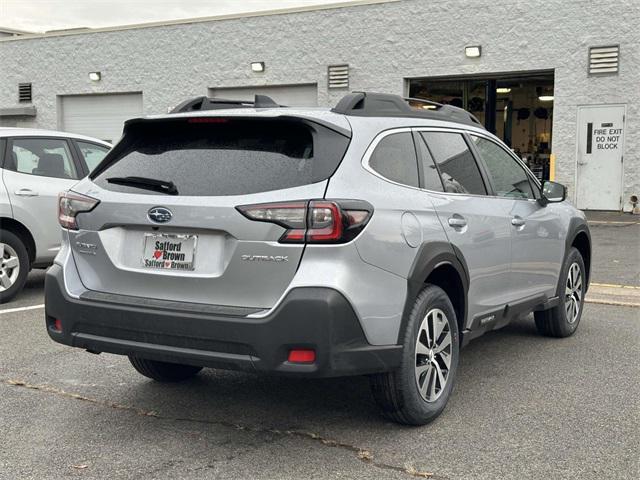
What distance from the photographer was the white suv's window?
25.7 ft

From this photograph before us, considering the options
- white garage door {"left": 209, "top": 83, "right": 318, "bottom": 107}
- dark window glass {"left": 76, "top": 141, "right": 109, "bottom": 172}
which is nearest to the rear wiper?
dark window glass {"left": 76, "top": 141, "right": 109, "bottom": 172}

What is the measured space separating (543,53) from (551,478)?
642 inches

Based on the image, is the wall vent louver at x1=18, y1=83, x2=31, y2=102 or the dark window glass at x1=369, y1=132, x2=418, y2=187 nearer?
the dark window glass at x1=369, y1=132, x2=418, y2=187

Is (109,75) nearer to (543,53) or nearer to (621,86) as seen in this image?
(543,53)

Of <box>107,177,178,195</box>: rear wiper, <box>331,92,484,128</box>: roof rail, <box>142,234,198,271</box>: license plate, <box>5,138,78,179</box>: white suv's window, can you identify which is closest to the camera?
<box>142,234,198,271</box>: license plate

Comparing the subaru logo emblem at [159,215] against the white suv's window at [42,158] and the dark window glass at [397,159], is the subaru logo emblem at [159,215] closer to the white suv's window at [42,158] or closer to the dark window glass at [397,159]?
the dark window glass at [397,159]

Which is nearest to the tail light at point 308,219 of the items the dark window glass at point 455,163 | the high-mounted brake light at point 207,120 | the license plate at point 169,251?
the license plate at point 169,251

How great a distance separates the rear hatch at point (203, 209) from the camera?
11.6ft

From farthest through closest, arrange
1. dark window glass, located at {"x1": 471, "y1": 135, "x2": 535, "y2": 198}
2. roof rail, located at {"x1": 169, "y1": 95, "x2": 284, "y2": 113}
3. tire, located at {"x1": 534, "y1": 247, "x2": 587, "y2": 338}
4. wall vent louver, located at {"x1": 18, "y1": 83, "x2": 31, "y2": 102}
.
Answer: wall vent louver, located at {"x1": 18, "y1": 83, "x2": 31, "y2": 102} → tire, located at {"x1": 534, "y1": 247, "x2": 587, "y2": 338} → dark window glass, located at {"x1": 471, "y1": 135, "x2": 535, "y2": 198} → roof rail, located at {"x1": 169, "y1": 95, "x2": 284, "y2": 113}

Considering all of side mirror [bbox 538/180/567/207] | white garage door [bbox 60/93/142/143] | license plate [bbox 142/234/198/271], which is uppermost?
white garage door [bbox 60/93/142/143]

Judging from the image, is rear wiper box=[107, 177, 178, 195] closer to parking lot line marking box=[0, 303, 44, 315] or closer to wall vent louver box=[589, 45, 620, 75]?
parking lot line marking box=[0, 303, 44, 315]

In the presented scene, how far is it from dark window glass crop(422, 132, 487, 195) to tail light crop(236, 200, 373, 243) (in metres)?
1.22

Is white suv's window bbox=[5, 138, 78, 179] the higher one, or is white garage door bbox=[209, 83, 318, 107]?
white garage door bbox=[209, 83, 318, 107]

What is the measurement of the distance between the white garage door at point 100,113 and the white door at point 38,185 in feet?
53.4
